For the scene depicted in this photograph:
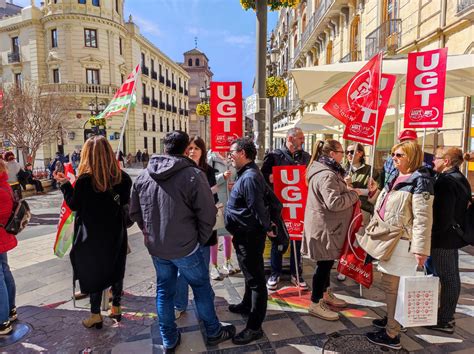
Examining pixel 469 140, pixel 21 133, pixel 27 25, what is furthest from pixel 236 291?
pixel 27 25

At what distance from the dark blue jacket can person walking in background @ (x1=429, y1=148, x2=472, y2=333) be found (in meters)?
1.52

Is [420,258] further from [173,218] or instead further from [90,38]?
[90,38]

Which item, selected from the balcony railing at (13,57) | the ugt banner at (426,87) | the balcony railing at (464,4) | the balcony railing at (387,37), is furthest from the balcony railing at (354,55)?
the balcony railing at (13,57)

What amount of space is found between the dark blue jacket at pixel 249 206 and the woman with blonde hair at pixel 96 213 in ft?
3.62

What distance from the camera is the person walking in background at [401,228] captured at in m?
2.47

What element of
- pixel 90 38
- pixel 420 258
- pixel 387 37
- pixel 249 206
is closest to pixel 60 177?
pixel 249 206

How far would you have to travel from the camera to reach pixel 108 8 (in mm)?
29891

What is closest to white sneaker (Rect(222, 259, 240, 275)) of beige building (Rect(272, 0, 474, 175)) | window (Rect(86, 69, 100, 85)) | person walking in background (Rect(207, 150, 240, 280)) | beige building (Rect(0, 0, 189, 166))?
person walking in background (Rect(207, 150, 240, 280))

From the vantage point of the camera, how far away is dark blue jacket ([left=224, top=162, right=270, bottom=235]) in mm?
2770

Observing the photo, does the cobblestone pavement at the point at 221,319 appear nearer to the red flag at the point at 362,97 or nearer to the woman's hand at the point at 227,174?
the woman's hand at the point at 227,174

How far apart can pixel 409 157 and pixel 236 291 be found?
2453 mm

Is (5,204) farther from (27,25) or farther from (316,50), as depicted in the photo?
(27,25)

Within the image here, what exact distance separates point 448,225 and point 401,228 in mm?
588

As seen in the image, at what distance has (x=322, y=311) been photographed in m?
3.27
